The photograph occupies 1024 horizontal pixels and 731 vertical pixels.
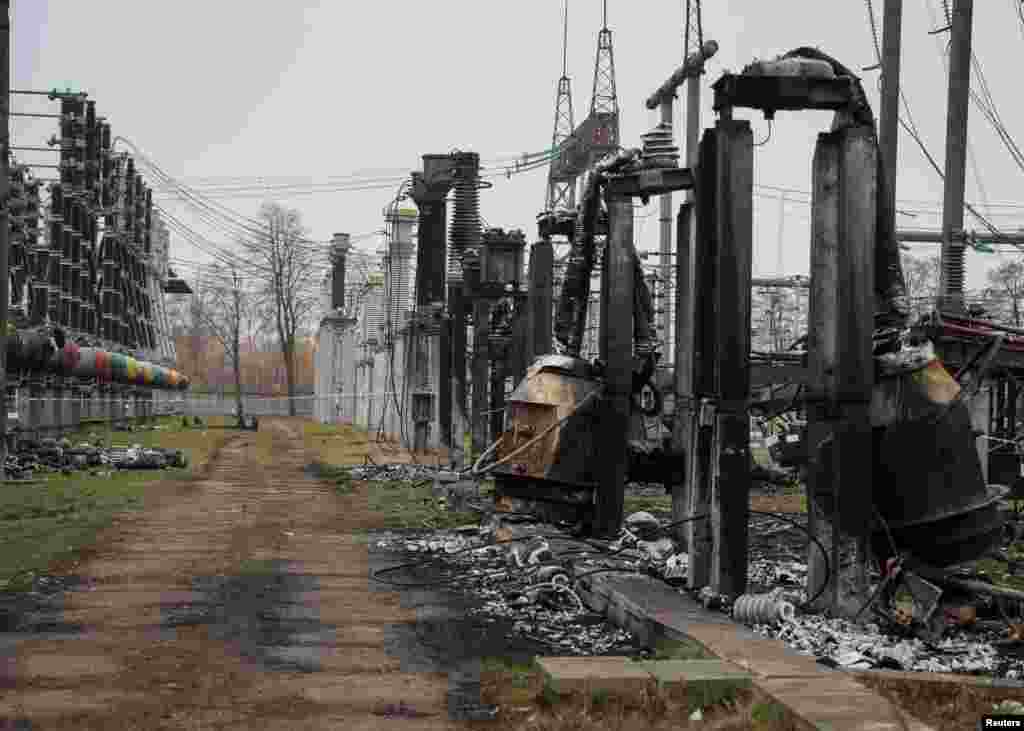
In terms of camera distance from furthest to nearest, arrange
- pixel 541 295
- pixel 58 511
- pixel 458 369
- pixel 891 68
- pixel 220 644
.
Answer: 1. pixel 458 369
2. pixel 891 68
3. pixel 541 295
4. pixel 58 511
5. pixel 220 644

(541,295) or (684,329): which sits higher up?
(541,295)

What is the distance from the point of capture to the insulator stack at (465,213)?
102 feet

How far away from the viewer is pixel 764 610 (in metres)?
9.81

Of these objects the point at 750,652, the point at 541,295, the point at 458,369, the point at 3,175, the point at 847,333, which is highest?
the point at 3,175

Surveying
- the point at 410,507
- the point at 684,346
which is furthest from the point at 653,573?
the point at 410,507

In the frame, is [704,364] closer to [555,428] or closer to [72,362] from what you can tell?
[555,428]

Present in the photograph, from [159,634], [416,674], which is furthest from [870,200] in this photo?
[159,634]

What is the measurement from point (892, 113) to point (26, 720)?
18.7 metres

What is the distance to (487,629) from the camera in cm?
1048

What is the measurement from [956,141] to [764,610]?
14998 millimetres

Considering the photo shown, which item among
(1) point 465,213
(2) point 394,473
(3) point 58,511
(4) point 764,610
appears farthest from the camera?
(1) point 465,213

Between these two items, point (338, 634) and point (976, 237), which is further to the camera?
point (976, 237)

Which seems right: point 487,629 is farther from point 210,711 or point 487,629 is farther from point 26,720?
point 26,720

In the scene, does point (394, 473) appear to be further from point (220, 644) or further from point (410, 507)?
point (220, 644)
